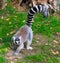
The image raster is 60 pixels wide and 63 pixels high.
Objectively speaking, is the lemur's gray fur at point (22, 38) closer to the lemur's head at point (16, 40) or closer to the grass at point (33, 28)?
the lemur's head at point (16, 40)

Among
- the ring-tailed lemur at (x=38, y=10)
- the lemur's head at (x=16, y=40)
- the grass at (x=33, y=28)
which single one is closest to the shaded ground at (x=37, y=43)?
the grass at (x=33, y=28)

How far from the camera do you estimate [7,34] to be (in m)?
8.04

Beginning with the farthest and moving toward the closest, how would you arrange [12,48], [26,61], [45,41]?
1. [45,41]
2. [12,48]
3. [26,61]

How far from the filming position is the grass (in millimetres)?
6840

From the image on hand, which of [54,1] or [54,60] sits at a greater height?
[54,1]

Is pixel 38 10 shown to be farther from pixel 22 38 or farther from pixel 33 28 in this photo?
pixel 33 28

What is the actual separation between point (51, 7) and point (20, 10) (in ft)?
3.32

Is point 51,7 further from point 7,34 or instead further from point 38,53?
point 38,53

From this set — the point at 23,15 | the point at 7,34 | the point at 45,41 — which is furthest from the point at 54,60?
the point at 23,15

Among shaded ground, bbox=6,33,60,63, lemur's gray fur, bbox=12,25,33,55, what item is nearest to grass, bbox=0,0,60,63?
shaded ground, bbox=6,33,60,63

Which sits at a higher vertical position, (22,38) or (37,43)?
(22,38)

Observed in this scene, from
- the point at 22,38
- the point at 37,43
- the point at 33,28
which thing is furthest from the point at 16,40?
the point at 33,28

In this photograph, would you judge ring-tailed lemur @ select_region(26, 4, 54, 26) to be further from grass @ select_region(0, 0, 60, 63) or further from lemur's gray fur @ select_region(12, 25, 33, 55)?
grass @ select_region(0, 0, 60, 63)

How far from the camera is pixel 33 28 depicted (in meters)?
8.52
